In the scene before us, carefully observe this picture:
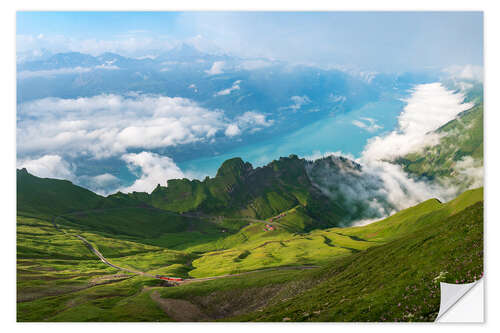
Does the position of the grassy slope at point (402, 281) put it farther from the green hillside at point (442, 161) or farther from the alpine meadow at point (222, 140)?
the green hillside at point (442, 161)

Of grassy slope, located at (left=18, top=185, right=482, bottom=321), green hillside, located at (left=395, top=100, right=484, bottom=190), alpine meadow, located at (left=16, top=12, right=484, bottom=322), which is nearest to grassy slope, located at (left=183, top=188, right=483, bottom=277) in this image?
alpine meadow, located at (left=16, top=12, right=484, bottom=322)

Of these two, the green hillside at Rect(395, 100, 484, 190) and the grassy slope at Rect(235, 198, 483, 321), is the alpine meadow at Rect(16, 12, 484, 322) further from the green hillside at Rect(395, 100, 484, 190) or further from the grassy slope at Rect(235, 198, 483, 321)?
the green hillside at Rect(395, 100, 484, 190)

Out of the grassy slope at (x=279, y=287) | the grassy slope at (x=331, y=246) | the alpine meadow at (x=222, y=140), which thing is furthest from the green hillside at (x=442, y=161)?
the grassy slope at (x=279, y=287)

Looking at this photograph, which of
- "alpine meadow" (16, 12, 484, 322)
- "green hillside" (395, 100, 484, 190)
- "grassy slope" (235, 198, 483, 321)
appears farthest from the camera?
"green hillside" (395, 100, 484, 190)

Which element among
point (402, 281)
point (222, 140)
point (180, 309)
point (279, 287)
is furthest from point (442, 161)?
point (180, 309)

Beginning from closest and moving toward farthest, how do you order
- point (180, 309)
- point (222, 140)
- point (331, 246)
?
point (180, 309)
point (331, 246)
point (222, 140)

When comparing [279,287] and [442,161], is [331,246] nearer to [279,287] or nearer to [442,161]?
[279,287]

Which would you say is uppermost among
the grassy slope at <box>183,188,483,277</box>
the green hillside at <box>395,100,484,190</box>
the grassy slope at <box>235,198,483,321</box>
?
the green hillside at <box>395,100,484,190</box>

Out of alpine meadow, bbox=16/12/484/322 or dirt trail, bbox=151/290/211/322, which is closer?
alpine meadow, bbox=16/12/484/322
